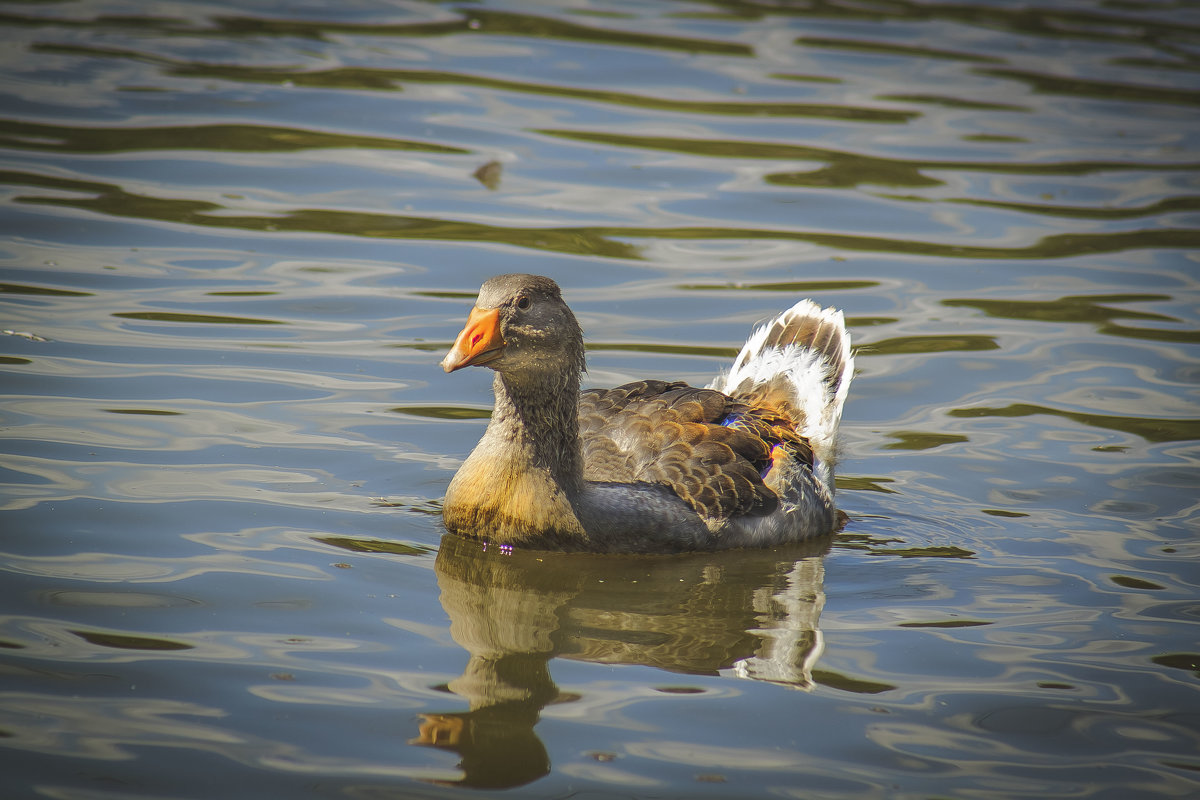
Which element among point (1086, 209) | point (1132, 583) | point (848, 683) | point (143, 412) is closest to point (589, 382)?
point (143, 412)

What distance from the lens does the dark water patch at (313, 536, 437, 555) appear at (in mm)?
6848

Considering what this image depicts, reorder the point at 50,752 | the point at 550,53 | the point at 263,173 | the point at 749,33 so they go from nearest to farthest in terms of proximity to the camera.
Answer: the point at 50,752 < the point at 263,173 < the point at 550,53 < the point at 749,33

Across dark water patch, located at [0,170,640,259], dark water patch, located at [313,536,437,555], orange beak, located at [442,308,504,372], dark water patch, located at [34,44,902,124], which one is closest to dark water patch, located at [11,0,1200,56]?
dark water patch, located at [34,44,902,124]

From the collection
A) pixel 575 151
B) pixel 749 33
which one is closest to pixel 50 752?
pixel 575 151

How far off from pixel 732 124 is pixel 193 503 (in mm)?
9721

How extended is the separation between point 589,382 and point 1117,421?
3.70 metres

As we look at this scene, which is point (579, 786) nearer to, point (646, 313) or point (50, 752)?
point (50, 752)

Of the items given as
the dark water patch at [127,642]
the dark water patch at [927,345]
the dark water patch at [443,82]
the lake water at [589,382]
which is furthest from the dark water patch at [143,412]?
the dark water patch at [443,82]

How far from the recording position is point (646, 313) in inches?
431

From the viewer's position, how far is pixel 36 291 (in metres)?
10.1

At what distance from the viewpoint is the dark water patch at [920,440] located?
895cm

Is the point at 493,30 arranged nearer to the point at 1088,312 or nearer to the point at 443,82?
the point at 443,82

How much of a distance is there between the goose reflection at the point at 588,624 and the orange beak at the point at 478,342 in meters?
1.05

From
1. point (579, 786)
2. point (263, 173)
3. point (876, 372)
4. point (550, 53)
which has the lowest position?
point (579, 786)
